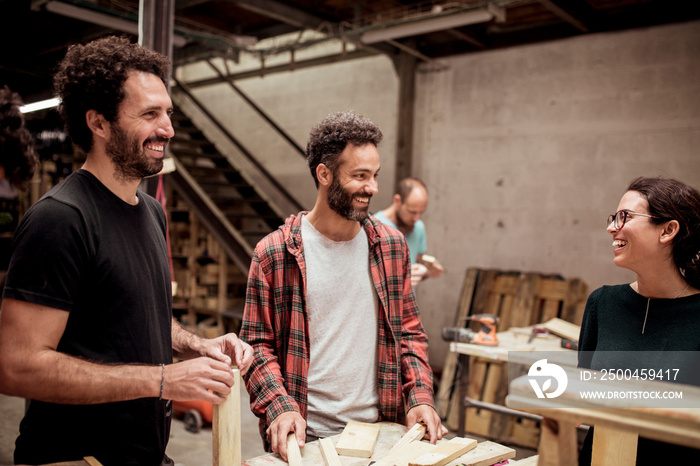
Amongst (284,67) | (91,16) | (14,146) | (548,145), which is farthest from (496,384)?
Answer: (91,16)

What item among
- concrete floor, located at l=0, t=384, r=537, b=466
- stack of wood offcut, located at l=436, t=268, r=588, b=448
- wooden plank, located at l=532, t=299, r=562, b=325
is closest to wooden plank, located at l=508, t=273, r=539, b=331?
stack of wood offcut, located at l=436, t=268, r=588, b=448

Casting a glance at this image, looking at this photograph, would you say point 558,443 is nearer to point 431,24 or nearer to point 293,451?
point 293,451

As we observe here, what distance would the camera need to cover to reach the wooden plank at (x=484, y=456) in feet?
4.66

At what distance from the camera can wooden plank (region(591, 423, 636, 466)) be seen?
41.5 inches

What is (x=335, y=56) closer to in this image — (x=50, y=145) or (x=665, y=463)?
(x=50, y=145)

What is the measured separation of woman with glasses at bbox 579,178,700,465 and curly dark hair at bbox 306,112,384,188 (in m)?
0.95

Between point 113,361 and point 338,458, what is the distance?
64cm

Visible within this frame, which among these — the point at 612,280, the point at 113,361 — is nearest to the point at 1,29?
the point at 113,361

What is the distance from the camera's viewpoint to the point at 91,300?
1319mm

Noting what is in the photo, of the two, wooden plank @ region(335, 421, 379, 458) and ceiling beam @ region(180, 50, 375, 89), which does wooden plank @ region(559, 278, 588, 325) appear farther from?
wooden plank @ region(335, 421, 379, 458)

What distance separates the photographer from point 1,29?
16.3ft

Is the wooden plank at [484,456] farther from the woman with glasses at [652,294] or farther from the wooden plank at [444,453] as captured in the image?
the woman with glasses at [652,294]

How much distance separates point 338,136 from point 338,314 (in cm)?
67

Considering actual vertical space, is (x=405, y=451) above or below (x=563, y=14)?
below
